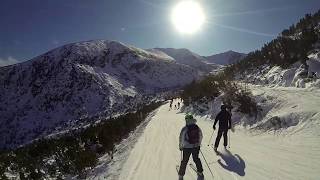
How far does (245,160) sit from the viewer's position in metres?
11.6

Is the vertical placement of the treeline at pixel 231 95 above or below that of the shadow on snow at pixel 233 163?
above

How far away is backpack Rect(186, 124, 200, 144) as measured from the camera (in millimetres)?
9703

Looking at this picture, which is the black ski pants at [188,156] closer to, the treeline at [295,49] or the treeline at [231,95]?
the treeline at [231,95]

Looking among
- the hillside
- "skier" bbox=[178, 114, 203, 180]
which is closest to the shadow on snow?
"skier" bbox=[178, 114, 203, 180]

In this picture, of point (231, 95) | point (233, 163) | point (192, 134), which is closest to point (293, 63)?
point (231, 95)

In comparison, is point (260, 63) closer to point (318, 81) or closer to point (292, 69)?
point (292, 69)

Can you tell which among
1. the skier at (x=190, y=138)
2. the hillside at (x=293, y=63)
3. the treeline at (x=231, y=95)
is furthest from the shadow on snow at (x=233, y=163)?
the hillside at (x=293, y=63)

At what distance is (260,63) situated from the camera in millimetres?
30422

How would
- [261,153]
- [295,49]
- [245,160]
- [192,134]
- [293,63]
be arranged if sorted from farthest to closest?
[295,49] → [293,63] → [261,153] → [245,160] → [192,134]

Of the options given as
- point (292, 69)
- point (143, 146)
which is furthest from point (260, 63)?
point (143, 146)

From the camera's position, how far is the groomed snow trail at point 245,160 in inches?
383

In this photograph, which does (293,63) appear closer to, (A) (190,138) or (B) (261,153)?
(B) (261,153)

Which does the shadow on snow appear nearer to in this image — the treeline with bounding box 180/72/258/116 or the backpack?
the backpack

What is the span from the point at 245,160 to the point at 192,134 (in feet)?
9.57
